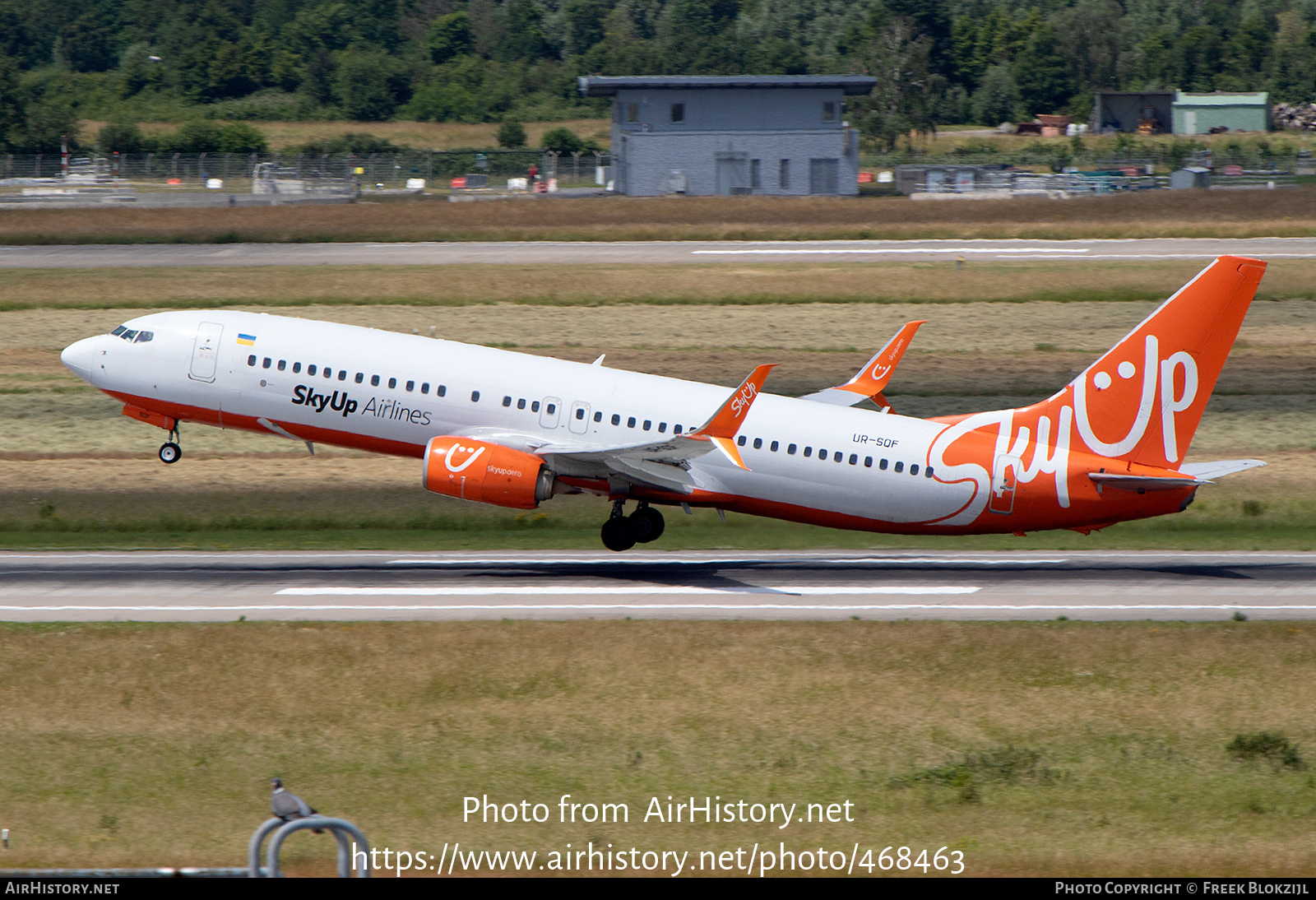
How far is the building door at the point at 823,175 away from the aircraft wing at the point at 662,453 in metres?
94.9

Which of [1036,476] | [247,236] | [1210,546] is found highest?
[247,236]

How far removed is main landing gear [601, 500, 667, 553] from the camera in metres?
40.5

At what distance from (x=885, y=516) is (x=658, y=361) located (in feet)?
93.5

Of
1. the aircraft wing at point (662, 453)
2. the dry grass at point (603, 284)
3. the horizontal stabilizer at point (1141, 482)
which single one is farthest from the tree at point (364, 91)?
the horizontal stabilizer at point (1141, 482)

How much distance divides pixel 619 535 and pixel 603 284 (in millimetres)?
44868

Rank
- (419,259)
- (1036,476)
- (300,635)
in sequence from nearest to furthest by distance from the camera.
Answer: (300,635), (1036,476), (419,259)

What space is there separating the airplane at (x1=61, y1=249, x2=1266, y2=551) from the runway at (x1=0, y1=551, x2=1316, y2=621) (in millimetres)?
1757

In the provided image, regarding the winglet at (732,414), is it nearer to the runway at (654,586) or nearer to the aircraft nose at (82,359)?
the runway at (654,586)

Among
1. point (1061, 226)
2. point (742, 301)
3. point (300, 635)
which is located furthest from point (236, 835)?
point (1061, 226)

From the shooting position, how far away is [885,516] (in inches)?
1539

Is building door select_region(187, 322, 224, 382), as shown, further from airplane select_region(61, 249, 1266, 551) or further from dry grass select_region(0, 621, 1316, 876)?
dry grass select_region(0, 621, 1316, 876)

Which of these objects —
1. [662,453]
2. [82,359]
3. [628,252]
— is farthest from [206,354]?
[628,252]

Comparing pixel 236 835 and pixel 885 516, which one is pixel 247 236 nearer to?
pixel 885 516

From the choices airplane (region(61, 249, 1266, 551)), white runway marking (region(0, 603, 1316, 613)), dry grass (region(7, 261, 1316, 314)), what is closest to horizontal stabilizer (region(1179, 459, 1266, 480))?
airplane (region(61, 249, 1266, 551))
